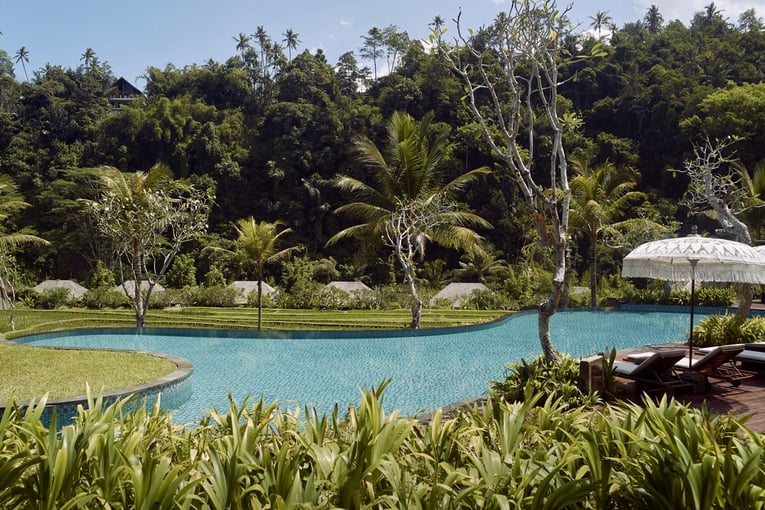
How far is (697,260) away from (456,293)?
15054 mm

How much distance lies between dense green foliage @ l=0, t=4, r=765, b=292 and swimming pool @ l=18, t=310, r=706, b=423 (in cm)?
1379

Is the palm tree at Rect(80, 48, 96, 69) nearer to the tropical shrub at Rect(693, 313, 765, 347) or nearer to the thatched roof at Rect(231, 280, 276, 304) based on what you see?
the thatched roof at Rect(231, 280, 276, 304)

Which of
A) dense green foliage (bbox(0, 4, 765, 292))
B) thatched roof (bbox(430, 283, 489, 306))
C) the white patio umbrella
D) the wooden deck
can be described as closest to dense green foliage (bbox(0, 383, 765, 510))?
the wooden deck

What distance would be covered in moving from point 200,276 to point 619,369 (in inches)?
1074

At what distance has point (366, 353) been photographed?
36.8 feet

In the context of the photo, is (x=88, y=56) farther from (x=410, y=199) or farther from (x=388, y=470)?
(x=388, y=470)

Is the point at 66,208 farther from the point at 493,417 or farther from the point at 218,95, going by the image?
the point at 493,417

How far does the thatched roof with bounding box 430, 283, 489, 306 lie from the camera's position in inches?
810

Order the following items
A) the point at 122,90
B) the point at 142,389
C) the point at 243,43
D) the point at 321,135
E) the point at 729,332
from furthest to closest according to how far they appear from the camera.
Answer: the point at 122,90 < the point at 243,43 < the point at 321,135 < the point at 729,332 < the point at 142,389

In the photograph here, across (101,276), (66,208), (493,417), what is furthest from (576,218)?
(66,208)

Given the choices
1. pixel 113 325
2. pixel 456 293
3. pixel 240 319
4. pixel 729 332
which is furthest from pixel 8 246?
pixel 729 332

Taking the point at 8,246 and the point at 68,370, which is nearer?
the point at 68,370

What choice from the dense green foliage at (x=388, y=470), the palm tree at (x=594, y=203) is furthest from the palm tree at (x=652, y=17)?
the dense green foliage at (x=388, y=470)

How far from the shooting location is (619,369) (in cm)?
636
